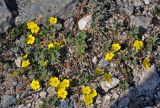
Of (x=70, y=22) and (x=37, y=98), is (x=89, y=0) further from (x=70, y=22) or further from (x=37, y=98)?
(x=37, y=98)

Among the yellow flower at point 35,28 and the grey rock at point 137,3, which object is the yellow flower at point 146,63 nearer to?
A: the grey rock at point 137,3

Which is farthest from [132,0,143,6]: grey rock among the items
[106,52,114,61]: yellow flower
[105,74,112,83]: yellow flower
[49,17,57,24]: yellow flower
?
[105,74,112,83]: yellow flower

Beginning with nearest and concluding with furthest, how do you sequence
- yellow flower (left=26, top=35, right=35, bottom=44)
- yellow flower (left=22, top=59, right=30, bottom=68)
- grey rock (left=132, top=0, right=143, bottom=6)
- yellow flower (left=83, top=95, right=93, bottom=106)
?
yellow flower (left=83, top=95, right=93, bottom=106) < yellow flower (left=22, top=59, right=30, bottom=68) < yellow flower (left=26, top=35, right=35, bottom=44) < grey rock (left=132, top=0, right=143, bottom=6)

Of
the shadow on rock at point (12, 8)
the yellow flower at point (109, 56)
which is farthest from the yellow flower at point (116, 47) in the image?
the shadow on rock at point (12, 8)

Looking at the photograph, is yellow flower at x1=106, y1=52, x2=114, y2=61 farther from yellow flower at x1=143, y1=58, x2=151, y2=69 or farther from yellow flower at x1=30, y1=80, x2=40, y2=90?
yellow flower at x1=30, y1=80, x2=40, y2=90

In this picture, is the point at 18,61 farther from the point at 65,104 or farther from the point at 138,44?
the point at 138,44

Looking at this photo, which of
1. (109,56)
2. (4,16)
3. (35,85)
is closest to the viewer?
(35,85)

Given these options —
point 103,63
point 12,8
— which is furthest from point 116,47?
point 12,8
